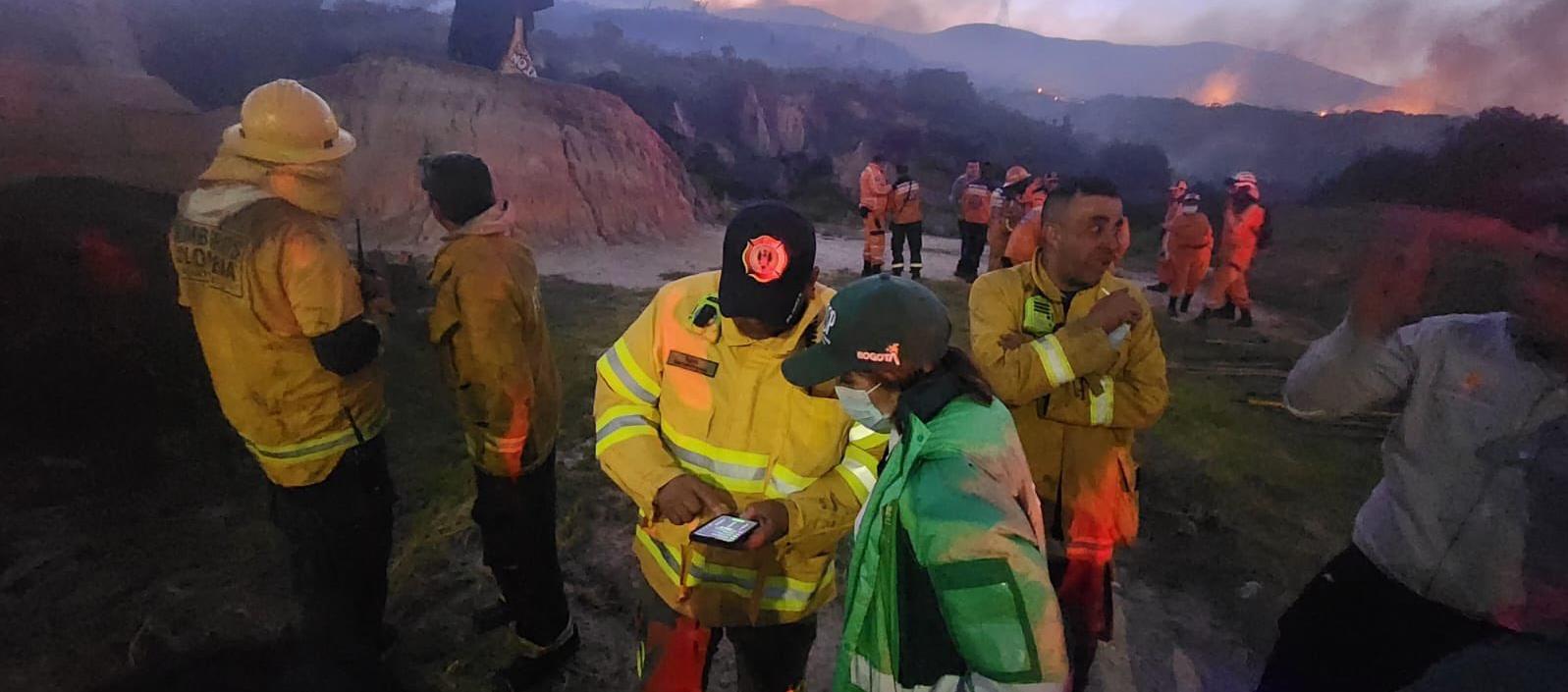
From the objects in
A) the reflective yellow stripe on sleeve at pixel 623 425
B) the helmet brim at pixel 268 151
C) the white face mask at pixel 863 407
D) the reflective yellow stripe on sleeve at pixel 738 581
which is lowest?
the reflective yellow stripe on sleeve at pixel 738 581

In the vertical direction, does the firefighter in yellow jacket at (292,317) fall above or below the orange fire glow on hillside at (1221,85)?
below

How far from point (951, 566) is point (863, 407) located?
0.40m

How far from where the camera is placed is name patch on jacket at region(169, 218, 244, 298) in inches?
76.9

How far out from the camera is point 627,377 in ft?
5.96

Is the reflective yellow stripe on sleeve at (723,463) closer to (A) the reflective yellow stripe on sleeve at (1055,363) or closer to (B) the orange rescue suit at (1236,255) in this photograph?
(A) the reflective yellow stripe on sleeve at (1055,363)

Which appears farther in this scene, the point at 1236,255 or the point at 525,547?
the point at 1236,255

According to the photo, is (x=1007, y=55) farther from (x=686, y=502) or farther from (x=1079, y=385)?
(x=686, y=502)

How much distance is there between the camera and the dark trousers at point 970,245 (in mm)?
7898

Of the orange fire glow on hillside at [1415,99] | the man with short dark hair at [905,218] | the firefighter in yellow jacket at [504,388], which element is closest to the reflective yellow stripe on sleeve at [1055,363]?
the firefighter in yellow jacket at [504,388]

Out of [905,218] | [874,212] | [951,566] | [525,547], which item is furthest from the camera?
[905,218]

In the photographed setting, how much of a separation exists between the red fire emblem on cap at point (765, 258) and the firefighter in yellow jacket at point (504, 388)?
100cm

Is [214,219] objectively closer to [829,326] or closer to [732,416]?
[732,416]

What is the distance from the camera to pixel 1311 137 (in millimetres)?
4719

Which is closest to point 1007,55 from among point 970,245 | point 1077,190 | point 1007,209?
point 1007,209
